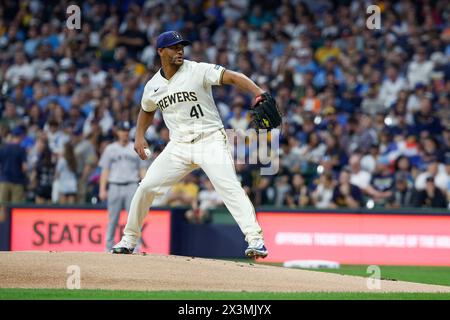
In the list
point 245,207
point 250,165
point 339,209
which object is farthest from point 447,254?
point 245,207

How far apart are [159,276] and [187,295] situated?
3.41ft

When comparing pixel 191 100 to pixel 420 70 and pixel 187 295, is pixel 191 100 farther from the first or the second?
pixel 420 70

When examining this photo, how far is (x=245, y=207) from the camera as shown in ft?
34.0

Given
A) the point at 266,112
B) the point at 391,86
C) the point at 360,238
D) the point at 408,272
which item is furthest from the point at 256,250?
the point at 391,86

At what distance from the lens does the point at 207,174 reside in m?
10.7

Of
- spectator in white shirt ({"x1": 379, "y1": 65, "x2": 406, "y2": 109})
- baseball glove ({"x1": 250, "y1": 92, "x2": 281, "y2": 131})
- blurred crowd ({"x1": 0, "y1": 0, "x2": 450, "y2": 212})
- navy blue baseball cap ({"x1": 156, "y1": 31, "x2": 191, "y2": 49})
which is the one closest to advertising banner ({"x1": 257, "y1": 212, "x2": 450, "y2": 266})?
blurred crowd ({"x1": 0, "y1": 0, "x2": 450, "y2": 212})

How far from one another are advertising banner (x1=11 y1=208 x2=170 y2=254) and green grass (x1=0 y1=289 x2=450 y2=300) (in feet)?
27.3

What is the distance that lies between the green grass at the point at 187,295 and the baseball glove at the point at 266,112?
6.32 ft

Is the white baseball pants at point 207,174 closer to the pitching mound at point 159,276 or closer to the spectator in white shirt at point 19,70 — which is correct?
the pitching mound at point 159,276

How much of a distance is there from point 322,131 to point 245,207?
9.28 m

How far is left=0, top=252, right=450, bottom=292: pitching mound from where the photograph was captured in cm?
977

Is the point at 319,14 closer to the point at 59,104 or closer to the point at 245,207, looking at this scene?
the point at 59,104

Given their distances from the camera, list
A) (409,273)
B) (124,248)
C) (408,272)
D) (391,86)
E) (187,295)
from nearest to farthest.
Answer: (187,295) → (124,248) → (409,273) → (408,272) → (391,86)

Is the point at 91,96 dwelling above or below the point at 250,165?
above
